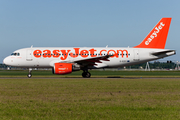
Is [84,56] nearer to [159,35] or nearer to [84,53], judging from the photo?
[84,53]

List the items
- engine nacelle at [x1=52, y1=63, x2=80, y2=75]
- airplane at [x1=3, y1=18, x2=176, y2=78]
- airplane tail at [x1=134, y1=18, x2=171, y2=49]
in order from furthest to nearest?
airplane tail at [x1=134, y1=18, x2=171, y2=49], airplane at [x1=3, y1=18, x2=176, y2=78], engine nacelle at [x1=52, y1=63, x2=80, y2=75]

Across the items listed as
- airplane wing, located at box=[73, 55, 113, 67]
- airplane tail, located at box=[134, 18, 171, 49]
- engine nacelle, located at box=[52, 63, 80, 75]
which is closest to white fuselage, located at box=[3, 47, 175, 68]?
airplane wing, located at box=[73, 55, 113, 67]

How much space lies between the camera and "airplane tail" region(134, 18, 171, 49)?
32812 mm

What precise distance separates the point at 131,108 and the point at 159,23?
26.3m

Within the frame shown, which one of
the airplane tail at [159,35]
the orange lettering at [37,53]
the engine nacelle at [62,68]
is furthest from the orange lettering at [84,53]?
the airplane tail at [159,35]

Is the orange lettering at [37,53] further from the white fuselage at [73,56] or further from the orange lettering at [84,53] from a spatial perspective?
the orange lettering at [84,53]

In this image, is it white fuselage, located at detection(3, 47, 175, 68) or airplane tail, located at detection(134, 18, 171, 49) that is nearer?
white fuselage, located at detection(3, 47, 175, 68)

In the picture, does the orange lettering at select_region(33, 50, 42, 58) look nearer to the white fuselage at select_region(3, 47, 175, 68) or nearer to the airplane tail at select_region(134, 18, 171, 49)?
the white fuselage at select_region(3, 47, 175, 68)

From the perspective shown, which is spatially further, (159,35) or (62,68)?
(159,35)

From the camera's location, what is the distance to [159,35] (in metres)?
32.8

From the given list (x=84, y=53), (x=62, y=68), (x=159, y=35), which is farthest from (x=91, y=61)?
(x=159, y=35)

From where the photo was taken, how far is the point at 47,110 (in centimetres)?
853

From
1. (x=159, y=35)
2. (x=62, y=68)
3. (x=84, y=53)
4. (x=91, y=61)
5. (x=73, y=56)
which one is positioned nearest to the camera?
(x=62, y=68)

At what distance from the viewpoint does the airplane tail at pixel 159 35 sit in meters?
32.8
